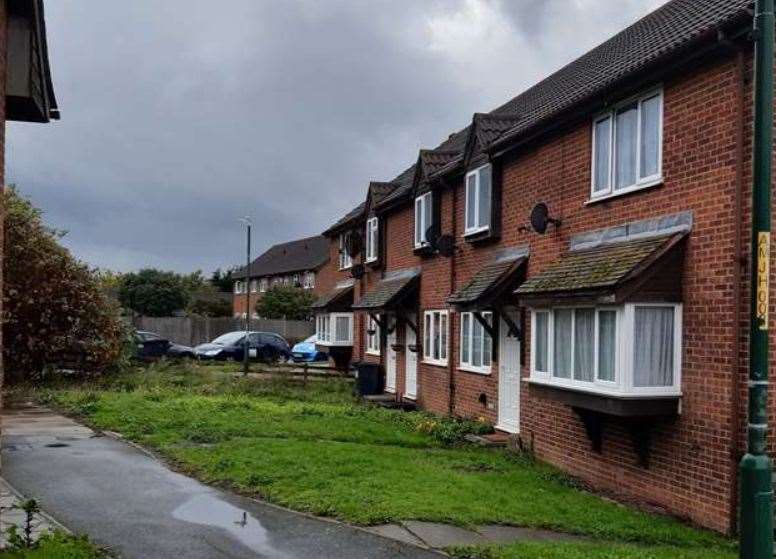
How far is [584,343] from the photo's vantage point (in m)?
11.2

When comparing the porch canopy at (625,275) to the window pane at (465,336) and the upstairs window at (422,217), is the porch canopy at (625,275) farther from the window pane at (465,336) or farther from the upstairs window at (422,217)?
the upstairs window at (422,217)

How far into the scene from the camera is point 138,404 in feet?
62.1

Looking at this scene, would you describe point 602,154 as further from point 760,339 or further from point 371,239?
point 371,239

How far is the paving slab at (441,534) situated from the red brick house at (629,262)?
104 inches

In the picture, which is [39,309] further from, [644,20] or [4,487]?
[644,20]

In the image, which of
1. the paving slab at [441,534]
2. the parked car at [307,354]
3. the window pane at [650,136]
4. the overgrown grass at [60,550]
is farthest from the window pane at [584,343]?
the parked car at [307,354]

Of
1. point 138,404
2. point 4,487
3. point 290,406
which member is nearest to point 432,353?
point 290,406

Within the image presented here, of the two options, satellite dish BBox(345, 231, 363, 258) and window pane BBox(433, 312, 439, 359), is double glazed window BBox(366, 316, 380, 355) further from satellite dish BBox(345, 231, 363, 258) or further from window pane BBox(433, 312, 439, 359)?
window pane BBox(433, 312, 439, 359)

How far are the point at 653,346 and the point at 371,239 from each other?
16420 mm

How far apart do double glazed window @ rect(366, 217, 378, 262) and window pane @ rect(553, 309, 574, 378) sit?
13.7 metres

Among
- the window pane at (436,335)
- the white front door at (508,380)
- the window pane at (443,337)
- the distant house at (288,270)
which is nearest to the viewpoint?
the white front door at (508,380)

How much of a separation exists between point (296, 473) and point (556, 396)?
12.3 feet

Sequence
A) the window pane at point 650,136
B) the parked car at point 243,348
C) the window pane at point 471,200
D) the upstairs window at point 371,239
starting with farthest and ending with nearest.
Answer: the parked car at point 243,348 → the upstairs window at point 371,239 → the window pane at point 471,200 → the window pane at point 650,136

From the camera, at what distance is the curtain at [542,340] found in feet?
40.3
